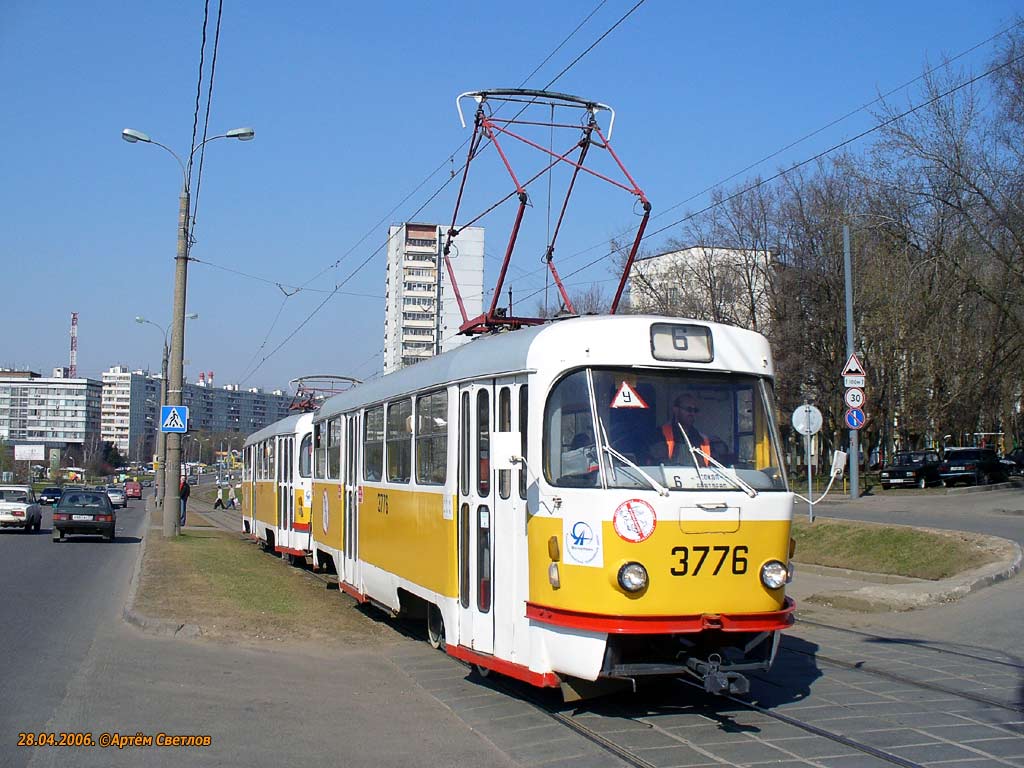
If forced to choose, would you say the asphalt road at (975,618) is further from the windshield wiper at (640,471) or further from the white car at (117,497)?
the white car at (117,497)

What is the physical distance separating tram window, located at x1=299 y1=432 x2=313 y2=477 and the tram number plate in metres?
12.5

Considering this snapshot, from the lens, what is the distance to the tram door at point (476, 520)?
8.34 m

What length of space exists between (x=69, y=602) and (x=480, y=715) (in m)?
9.02

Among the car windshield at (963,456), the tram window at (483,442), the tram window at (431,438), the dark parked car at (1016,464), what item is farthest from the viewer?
the dark parked car at (1016,464)

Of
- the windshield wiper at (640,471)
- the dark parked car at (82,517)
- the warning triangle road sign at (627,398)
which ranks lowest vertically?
the dark parked car at (82,517)

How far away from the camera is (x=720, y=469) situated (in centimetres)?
758

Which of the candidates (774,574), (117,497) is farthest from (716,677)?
(117,497)

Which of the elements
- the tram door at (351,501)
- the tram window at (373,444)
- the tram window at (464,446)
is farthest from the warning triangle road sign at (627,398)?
the tram door at (351,501)

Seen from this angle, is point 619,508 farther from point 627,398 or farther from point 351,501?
point 351,501

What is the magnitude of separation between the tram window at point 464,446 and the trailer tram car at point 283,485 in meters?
9.89

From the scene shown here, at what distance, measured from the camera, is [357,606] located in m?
14.2

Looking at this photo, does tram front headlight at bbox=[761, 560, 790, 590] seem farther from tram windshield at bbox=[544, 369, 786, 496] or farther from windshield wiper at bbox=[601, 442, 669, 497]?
windshield wiper at bbox=[601, 442, 669, 497]

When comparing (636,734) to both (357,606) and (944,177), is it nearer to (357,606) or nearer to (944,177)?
(357,606)

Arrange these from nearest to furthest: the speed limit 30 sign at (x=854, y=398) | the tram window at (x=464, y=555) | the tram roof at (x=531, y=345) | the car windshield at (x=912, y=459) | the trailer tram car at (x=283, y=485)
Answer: the tram roof at (x=531, y=345), the tram window at (x=464, y=555), the trailer tram car at (x=283, y=485), the speed limit 30 sign at (x=854, y=398), the car windshield at (x=912, y=459)
